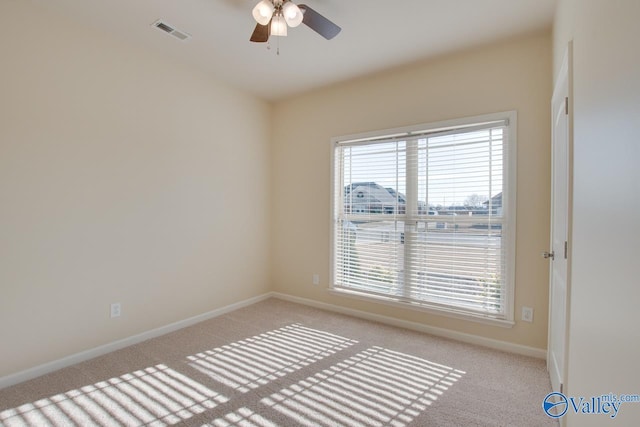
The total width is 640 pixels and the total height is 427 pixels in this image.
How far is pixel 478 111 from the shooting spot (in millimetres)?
2852

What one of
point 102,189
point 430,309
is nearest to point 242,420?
point 430,309

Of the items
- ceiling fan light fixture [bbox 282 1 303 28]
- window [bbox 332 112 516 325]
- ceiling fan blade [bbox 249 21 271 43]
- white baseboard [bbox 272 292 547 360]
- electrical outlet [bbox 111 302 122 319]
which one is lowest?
white baseboard [bbox 272 292 547 360]

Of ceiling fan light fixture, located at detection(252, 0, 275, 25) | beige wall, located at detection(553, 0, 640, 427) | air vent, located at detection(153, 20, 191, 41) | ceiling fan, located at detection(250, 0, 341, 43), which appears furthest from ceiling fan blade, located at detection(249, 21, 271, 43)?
beige wall, located at detection(553, 0, 640, 427)

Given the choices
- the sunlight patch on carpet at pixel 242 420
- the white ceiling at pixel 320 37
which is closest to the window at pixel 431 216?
the white ceiling at pixel 320 37

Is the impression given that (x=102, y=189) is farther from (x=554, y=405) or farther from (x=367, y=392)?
(x=554, y=405)

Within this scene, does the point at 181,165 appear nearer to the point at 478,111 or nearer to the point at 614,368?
the point at 478,111

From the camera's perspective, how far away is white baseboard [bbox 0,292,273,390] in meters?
2.18

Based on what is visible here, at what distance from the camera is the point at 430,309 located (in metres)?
3.10

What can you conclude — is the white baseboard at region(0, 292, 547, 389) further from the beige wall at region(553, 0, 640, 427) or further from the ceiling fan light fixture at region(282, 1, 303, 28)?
the ceiling fan light fixture at region(282, 1, 303, 28)

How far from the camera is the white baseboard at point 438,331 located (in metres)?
2.64

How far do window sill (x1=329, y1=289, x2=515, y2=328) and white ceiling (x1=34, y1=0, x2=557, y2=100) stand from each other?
247cm

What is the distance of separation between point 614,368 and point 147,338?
130 inches

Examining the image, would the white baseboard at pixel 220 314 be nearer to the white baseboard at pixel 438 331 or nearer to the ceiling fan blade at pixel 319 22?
the white baseboard at pixel 438 331

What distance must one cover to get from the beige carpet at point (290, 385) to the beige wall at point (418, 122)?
0.58m
